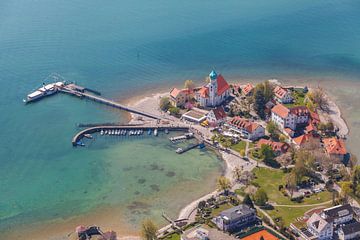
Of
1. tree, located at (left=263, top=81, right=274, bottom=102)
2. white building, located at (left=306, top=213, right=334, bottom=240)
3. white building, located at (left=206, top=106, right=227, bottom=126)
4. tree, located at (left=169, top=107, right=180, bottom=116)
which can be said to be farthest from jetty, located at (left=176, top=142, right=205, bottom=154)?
white building, located at (left=306, top=213, right=334, bottom=240)

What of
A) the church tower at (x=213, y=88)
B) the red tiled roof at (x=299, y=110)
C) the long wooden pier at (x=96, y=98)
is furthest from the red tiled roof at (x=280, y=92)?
the long wooden pier at (x=96, y=98)

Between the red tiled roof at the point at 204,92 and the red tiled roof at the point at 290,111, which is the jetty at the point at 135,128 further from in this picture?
the red tiled roof at the point at 290,111

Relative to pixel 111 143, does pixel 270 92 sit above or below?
above

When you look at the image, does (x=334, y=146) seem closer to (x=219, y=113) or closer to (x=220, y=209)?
(x=219, y=113)

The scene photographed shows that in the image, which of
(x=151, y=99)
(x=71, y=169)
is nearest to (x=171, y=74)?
(x=151, y=99)

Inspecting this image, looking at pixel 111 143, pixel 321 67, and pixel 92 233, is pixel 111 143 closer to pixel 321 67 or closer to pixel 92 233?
pixel 92 233

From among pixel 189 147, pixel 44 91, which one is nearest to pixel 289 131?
pixel 189 147
